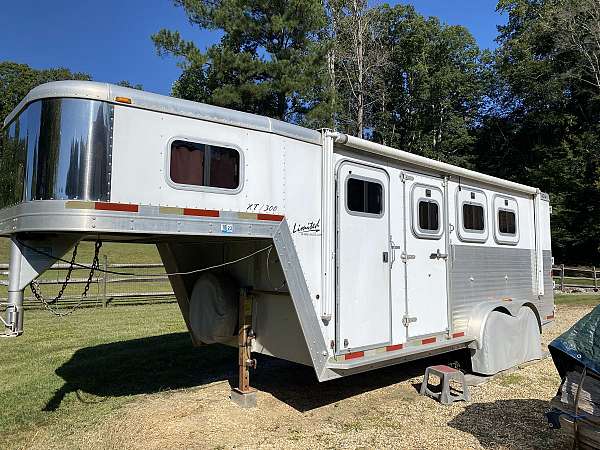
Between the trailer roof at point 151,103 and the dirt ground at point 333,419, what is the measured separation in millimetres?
2883

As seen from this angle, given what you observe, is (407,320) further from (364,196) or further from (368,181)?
(368,181)

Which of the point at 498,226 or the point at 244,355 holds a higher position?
the point at 498,226

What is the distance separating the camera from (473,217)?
707 centimetres

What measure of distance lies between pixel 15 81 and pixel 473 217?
1829 inches

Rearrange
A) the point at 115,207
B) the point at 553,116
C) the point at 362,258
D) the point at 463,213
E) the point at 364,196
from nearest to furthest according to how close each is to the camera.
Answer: the point at 115,207 < the point at 362,258 < the point at 364,196 < the point at 463,213 < the point at 553,116

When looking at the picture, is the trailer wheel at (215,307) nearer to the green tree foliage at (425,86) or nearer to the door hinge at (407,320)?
the door hinge at (407,320)

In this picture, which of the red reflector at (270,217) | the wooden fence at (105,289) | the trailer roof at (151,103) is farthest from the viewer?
the wooden fence at (105,289)

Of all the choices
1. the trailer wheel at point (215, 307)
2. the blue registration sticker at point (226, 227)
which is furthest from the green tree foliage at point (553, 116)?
the blue registration sticker at point (226, 227)

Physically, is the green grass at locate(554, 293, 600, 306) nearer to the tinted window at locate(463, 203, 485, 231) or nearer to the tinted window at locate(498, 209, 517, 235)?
the tinted window at locate(498, 209, 517, 235)

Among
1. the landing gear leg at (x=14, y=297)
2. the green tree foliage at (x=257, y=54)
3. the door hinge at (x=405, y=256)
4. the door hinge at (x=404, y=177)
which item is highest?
the green tree foliage at (x=257, y=54)

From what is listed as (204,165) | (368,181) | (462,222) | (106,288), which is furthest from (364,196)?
(106,288)

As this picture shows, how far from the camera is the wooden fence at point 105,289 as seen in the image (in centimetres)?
1356

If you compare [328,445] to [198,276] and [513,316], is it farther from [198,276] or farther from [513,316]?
[513,316]

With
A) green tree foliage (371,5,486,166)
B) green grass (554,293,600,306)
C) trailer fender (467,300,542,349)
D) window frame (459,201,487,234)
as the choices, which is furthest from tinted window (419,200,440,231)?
green tree foliage (371,5,486,166)
